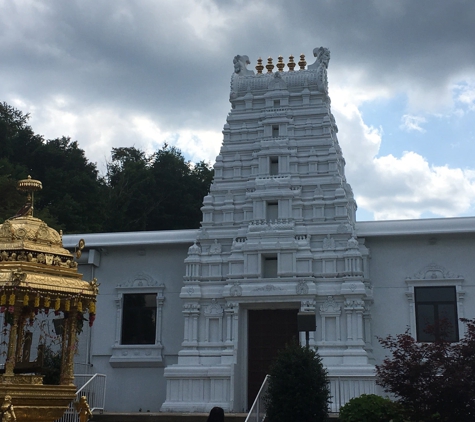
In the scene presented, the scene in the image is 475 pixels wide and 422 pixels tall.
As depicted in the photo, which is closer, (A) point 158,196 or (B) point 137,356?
(B) point 137,356

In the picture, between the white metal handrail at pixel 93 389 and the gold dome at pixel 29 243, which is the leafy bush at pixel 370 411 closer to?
the gold dome at pixel 29 243

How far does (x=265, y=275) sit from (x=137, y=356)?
15.6 feet

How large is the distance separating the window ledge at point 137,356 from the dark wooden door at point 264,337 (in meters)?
3.02

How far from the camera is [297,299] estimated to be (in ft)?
67.5

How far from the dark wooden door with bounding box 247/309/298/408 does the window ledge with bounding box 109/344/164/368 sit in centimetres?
302

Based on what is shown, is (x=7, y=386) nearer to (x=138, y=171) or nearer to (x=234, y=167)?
(x=234, y=167)

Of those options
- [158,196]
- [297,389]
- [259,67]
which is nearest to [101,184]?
[158,196]

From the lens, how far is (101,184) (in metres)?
44.2

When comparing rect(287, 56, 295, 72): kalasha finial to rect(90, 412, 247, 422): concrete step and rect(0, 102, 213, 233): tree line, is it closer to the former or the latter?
rect(90, 412, 247, 422): concrete step

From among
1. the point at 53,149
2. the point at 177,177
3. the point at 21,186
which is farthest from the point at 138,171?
the point at 21,186

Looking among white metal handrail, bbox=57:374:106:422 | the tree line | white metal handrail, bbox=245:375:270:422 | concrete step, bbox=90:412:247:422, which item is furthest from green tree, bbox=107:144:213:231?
white metal handrail, bbox=245:375:270:422

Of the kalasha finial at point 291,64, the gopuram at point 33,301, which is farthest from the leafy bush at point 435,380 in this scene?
the kalasha finial at point 291,64

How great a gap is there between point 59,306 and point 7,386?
5.41ft

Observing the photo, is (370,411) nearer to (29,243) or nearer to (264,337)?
(264,337)
